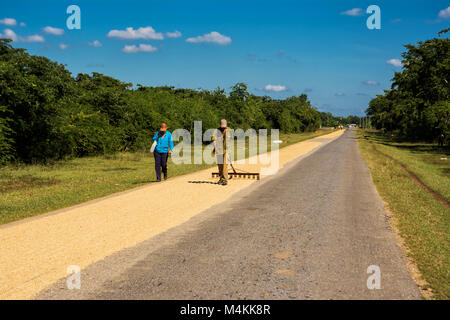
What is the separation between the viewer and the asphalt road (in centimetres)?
438

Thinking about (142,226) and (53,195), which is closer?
(142,226)

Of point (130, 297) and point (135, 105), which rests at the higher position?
point (135, 105)

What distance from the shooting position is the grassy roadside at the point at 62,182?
966cm

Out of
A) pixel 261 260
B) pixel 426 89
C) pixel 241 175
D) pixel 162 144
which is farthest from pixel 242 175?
pixel 426 89

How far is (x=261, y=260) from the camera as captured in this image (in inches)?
215

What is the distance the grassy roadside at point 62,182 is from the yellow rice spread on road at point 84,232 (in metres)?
1.01

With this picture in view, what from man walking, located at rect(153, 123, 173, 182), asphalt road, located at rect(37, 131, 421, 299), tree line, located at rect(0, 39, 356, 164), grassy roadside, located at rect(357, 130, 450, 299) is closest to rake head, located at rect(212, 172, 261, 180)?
man walking, located at rect(153, 123, 173, 182)

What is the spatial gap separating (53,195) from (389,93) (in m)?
71.9

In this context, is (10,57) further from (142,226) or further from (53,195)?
(142,226)

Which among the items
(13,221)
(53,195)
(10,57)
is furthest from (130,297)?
(10,57)

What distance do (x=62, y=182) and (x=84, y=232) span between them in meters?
7.73

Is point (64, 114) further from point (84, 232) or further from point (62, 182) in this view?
point (84, 232)

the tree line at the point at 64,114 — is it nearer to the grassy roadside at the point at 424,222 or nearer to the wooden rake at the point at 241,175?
the wooden rake at the point at 241,175

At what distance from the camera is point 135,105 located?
26391 mm
